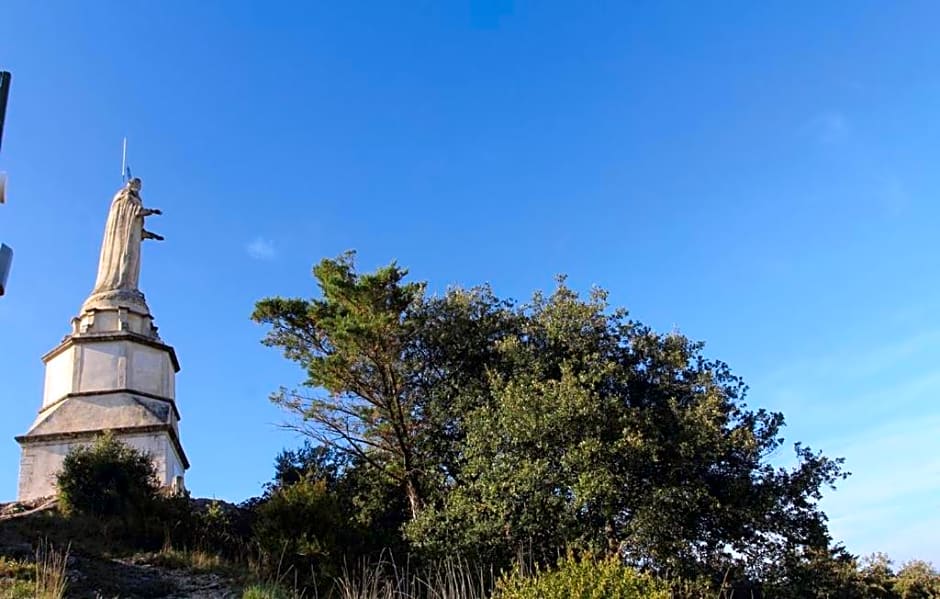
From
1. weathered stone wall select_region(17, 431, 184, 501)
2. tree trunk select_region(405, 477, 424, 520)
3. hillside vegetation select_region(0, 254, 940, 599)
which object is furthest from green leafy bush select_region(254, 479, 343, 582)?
weathered stone wall select_region(17, 431, 184, 501)

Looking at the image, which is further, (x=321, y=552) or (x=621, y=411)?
(x=621, y=411)

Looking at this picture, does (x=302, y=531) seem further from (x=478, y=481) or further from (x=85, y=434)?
(x=85, y=434)

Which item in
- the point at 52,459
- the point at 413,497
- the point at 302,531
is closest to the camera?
the point at 302,531

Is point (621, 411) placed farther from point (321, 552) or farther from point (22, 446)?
point (22, 446)

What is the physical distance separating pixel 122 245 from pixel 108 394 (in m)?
4.86

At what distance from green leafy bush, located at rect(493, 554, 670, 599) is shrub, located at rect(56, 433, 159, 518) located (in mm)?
10216

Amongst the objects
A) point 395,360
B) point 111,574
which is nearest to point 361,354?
point 395,360

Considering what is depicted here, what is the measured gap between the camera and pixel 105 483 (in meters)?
15.9

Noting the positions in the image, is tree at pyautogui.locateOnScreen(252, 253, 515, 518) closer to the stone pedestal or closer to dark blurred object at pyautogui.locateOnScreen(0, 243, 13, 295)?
the stone pedestal

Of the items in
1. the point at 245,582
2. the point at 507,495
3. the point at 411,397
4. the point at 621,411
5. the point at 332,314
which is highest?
the point at 332,314

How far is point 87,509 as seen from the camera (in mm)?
15625

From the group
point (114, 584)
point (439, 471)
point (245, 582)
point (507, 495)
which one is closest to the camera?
point (114, 584)

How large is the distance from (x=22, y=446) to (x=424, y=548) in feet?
33.4

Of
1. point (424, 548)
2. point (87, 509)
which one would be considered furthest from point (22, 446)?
point (424, 548)
